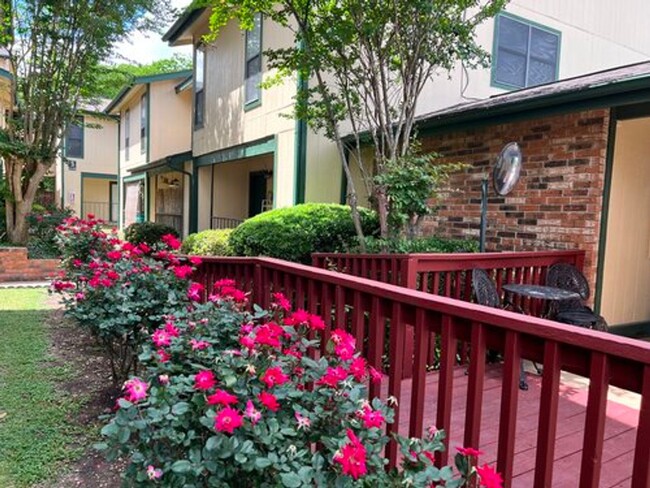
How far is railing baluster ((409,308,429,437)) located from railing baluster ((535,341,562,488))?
20.8 inches

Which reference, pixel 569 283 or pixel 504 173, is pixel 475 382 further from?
pixel 504 173

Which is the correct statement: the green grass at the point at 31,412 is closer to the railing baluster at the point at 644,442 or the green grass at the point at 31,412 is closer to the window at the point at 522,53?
the railing baluster at the point at 644,442

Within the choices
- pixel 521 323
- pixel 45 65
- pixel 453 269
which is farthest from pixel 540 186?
pixel 45 65

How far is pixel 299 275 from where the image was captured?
297 cm

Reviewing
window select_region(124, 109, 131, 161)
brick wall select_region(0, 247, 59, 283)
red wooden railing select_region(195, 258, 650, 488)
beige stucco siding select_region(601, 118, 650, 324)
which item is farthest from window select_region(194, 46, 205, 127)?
red wooden railing select_region(195, 258, 650, 488)

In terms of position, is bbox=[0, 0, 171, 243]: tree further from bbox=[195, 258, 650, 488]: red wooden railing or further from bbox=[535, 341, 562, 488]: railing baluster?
bbox=[535, 341, 562, 488]: railing baluster

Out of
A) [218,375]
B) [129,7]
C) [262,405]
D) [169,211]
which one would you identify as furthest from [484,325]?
[169,211]

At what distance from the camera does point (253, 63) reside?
9.68m

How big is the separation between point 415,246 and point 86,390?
3.33m

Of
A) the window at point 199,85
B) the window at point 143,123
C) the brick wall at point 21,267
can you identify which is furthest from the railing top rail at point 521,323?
the window at point 143,123

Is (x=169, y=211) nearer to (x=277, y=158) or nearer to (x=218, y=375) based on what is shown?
(x=277, y=158)

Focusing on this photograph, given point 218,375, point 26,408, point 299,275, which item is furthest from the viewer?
point 26,408

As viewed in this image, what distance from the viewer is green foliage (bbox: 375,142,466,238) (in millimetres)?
4863

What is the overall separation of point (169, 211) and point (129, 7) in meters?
7.41
